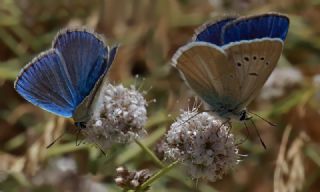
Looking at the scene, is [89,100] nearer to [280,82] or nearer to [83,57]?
[83,57]

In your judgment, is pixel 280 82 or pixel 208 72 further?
pixel 280 82

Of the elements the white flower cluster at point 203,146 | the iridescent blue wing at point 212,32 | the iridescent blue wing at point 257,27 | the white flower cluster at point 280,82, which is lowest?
the white flower cluster at point 203,146

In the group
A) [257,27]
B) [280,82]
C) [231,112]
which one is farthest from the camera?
[280,82]

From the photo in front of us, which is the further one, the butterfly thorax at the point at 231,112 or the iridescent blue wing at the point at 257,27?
the butterfly thorax at the point at 231,112

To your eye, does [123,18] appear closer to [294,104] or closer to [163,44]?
[163,44]

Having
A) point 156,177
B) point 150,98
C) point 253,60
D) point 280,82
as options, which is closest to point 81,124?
point 156,177

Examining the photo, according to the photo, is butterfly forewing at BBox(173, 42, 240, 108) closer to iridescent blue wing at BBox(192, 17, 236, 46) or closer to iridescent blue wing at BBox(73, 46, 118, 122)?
iridescent blue wing at BBox(192, 17, 236, 46)

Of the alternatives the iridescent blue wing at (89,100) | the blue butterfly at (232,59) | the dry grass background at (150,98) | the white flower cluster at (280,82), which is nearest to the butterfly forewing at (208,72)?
the blue butterfly at (232,59)

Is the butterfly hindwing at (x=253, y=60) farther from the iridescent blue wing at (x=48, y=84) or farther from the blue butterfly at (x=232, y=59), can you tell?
the iridescent blue wing at (x=48, y=84)
